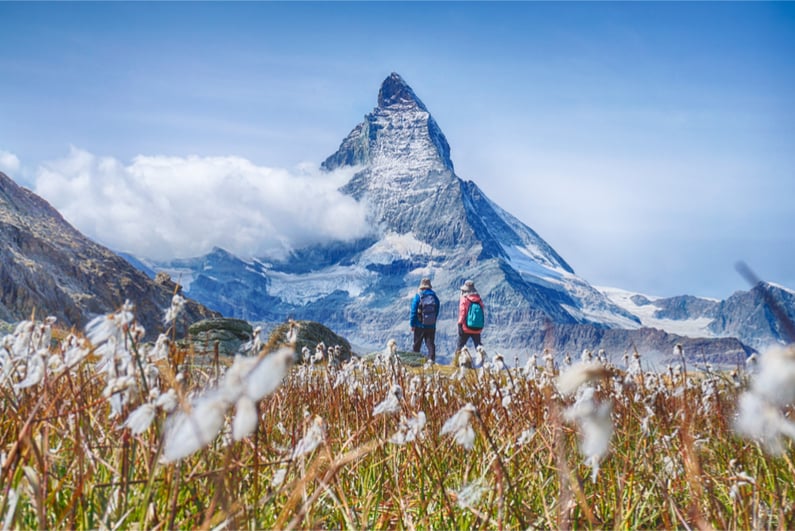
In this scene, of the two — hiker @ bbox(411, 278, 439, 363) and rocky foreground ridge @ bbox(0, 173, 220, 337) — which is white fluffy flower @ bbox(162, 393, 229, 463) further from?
rocky foreground ridge @ bbox(0, 173, 220, 337)

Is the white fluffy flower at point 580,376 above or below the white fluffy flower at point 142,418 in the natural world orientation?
above

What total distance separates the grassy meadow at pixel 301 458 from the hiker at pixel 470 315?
1219 cm

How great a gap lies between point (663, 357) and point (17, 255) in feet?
191

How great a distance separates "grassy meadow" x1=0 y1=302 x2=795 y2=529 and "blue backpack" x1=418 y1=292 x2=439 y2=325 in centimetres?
1323

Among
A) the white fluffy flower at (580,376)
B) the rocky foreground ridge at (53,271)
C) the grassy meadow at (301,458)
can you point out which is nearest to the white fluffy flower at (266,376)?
the grassy meadow at (301,458)

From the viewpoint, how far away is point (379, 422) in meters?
5.50

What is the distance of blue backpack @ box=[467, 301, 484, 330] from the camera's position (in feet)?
58.5

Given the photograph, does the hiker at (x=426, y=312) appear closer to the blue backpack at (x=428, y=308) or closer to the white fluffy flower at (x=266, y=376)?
the blue backpack at (x=428, y=308)

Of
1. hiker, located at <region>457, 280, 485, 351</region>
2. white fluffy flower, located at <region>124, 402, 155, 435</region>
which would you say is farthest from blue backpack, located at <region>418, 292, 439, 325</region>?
white fluffy flower, located at <region>124, 402, 155, 435</region>

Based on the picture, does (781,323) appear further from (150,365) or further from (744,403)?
(150,365)

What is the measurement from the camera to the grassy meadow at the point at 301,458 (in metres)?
1.84

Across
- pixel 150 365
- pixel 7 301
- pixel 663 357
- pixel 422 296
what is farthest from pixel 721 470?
pixel 7 301

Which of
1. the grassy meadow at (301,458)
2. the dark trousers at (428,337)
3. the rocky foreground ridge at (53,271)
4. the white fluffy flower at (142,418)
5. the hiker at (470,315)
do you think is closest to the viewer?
the grassy meadow at (301,458)

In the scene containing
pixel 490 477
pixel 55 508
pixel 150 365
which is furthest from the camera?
pixel 490 477
